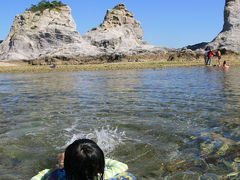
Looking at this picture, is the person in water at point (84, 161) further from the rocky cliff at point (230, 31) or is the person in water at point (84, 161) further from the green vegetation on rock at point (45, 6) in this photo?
the green vegetation on rock at point (45, 6)

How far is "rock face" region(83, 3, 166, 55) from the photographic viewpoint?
4325cm

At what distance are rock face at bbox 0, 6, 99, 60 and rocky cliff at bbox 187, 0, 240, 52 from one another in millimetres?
19890

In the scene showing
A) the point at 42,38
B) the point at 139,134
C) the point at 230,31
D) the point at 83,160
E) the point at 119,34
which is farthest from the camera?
the point at 119,34

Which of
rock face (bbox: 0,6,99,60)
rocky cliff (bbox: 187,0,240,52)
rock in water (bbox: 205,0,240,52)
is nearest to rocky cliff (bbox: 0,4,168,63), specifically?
rock face (bbox: 0,6,99,60)

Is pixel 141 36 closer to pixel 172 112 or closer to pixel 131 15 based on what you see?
pixel 131 15

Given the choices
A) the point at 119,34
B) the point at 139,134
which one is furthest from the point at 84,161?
the point at 119,34

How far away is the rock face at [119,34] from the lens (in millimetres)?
43250

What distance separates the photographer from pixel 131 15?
5491cm

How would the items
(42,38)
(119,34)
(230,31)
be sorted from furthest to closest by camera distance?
(119,34)
(42,38)
(230,31)

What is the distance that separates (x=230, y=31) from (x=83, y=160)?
4394 cm

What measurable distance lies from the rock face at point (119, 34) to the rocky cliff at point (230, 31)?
8940 millimetres

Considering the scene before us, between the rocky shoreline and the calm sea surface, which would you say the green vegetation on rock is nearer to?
the rocky shoreline

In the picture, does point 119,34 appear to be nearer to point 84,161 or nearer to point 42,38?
point 42,38

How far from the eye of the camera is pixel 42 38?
147 feet
